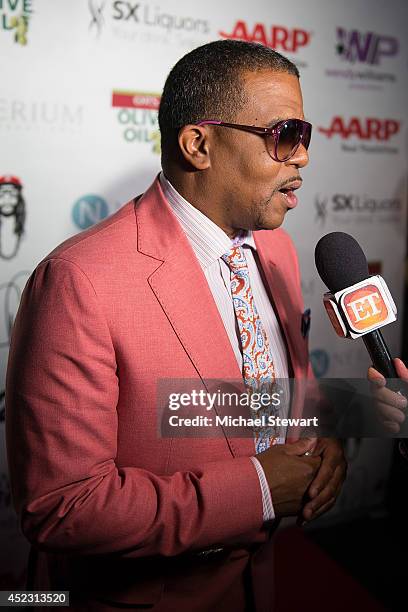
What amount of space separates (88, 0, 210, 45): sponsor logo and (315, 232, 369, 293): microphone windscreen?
1.09m

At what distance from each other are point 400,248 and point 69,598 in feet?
6.57

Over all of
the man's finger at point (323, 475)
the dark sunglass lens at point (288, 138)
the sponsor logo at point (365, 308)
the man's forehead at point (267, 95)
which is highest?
A: the man's forehead at point (267, 95)

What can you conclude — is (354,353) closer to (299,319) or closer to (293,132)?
(299,319)

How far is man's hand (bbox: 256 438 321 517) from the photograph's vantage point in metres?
1.06

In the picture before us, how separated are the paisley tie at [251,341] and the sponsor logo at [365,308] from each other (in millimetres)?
265

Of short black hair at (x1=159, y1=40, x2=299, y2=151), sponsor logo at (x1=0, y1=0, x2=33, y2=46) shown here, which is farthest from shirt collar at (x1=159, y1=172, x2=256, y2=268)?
sponsor logo at (x1=0, y1=0, x2=33, y2=46)

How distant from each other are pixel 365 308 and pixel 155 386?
40cm

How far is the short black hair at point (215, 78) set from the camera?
114cm

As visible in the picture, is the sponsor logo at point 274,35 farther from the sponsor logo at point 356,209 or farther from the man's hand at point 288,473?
the man's hand at point 288,473

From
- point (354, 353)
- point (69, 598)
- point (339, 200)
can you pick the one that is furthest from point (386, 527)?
point (69, 598)

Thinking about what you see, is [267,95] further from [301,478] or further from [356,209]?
[356,209]

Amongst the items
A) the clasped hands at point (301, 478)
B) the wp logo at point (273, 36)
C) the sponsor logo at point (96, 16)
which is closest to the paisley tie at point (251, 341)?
the clasped hands at point (301, 478)

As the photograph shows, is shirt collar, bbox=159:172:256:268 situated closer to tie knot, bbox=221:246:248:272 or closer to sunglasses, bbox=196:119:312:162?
tie knot, bbox=221:246:248:272

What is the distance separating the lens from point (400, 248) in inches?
102
